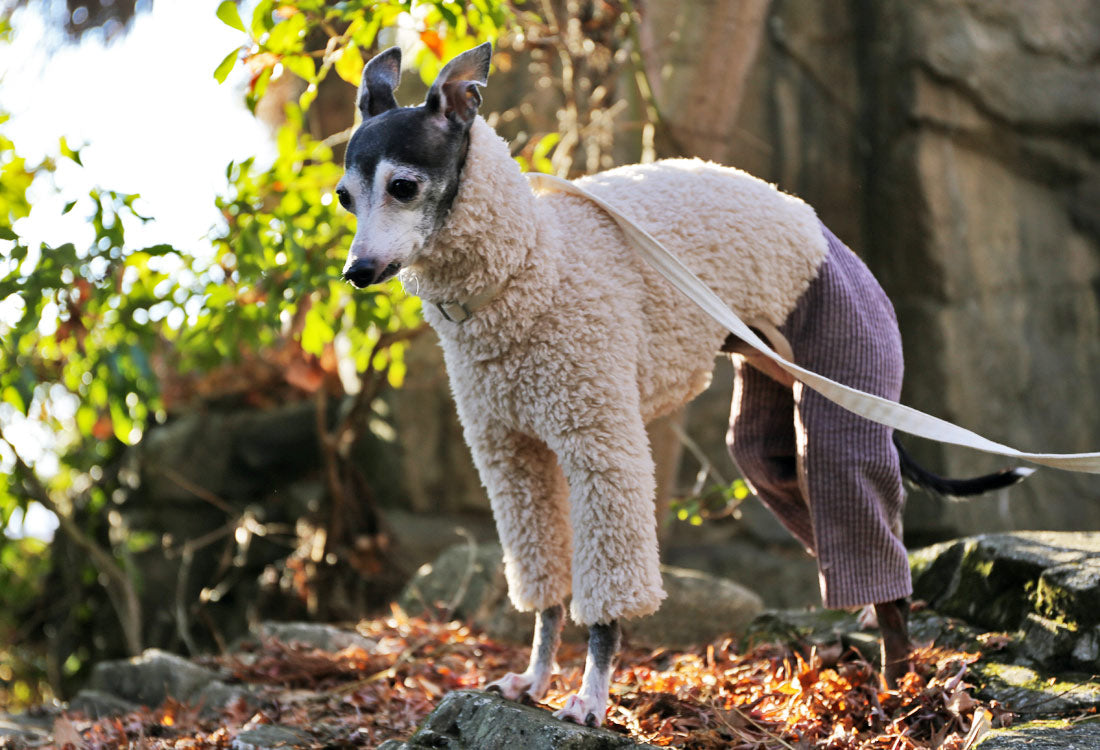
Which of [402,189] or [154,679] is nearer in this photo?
[402,189]

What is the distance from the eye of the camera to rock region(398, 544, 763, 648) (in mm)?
4289

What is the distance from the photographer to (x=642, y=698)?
279 cm

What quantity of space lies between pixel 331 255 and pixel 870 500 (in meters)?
2.50

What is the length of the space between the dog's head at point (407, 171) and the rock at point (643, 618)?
238cm

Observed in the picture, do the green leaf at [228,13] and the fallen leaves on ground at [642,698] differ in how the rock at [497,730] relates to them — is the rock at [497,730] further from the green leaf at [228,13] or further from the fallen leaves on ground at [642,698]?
the green leaf at [228,13]

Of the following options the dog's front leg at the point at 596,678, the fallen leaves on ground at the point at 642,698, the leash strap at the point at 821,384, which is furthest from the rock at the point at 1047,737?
the dog's front leg at the point at 596,678

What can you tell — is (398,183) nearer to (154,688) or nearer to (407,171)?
(407,171)

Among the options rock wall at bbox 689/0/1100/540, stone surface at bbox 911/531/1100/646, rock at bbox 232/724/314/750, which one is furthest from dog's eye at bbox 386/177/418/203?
rock wall at bbox 689/0/1100/540

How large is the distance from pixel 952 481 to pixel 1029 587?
1.23 feet

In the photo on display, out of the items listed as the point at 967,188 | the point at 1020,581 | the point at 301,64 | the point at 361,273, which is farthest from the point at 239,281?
the point at 967,188

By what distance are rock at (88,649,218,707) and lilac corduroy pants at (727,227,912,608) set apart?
237cm

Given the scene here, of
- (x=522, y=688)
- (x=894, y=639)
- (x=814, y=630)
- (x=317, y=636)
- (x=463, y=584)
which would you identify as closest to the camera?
A: (x=522, y=688)

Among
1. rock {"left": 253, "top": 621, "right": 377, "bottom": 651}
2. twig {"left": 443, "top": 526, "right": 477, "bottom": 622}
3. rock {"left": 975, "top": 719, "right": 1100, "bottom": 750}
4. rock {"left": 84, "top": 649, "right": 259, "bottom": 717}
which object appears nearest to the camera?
rock {"left": 975, "top": 719, "right": 1100, "bottom": 750}

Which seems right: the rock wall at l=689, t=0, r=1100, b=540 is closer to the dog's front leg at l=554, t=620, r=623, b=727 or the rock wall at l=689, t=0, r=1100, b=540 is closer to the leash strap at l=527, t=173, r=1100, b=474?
the leash strap at l=527, t=173, r=1100, b=474
